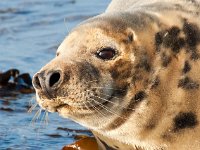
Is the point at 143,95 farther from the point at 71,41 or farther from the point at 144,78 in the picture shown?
the point at 71,41

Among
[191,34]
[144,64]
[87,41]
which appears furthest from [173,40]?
[87,41]

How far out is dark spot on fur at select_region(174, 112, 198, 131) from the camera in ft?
21.0

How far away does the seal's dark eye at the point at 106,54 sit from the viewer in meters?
6.20

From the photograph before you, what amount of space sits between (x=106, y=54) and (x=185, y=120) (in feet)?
2.33

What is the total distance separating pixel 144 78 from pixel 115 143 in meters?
0.62

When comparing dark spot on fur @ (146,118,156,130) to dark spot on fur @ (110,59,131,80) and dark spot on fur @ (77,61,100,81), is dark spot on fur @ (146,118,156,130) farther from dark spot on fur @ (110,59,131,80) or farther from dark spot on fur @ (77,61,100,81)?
dark spot on fur @ (77,61,100,81)

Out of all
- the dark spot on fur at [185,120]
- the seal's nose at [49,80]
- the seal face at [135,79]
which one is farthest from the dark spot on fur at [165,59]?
the seal's nose at [49,80]

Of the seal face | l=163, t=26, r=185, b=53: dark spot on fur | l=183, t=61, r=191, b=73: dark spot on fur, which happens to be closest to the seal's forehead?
the seal face

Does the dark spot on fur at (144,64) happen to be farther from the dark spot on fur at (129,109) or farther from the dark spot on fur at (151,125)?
the dark spot on fur at (151,125)

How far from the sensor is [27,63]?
11.1 m

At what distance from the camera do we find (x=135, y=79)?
6281 mm

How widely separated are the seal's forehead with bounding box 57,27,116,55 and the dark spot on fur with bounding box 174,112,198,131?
2.18 feet

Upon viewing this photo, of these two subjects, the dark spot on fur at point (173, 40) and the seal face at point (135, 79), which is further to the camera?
the dark spot on fur at point (173, 40)

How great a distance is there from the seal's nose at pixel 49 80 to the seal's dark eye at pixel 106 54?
15.2 inches
